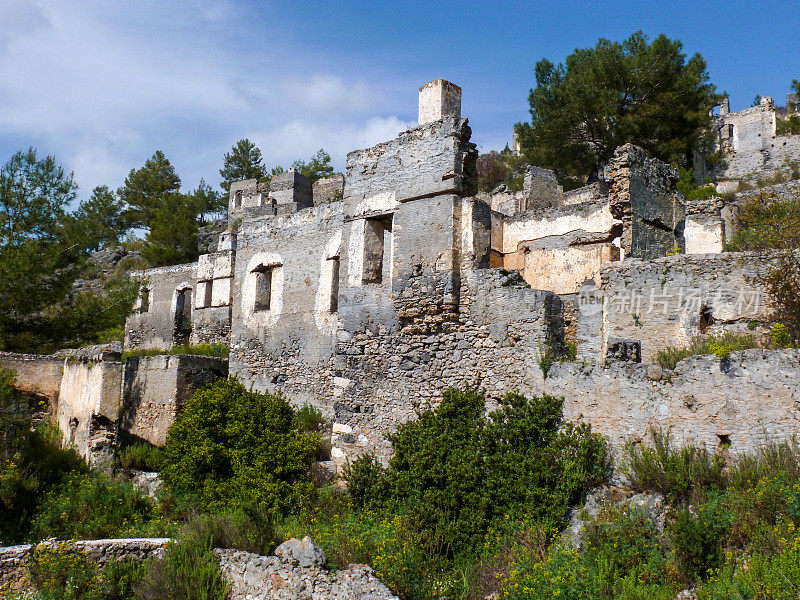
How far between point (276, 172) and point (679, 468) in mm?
30815

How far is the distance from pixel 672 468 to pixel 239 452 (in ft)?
22.7

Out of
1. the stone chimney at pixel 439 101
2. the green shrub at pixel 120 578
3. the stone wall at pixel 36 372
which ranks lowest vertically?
the green shrub at pixel 120 578

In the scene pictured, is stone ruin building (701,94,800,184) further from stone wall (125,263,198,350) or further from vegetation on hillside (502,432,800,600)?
vegetation on hillside (502,432,800,600)

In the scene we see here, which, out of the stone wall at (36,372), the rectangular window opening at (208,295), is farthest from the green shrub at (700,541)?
the rectangular window opening at (208,295)

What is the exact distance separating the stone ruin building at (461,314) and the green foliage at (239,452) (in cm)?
83

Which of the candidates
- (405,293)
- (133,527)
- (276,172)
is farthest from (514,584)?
(276,172)

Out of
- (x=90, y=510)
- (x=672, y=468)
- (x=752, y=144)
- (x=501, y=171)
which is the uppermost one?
(x=752, y=144)

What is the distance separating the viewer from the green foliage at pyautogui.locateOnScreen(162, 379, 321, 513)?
10609 millimetres

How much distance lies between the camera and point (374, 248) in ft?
38.3

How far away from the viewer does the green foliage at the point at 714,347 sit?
8102 mm

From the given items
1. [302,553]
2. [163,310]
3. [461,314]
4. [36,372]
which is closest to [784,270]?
[461,314]

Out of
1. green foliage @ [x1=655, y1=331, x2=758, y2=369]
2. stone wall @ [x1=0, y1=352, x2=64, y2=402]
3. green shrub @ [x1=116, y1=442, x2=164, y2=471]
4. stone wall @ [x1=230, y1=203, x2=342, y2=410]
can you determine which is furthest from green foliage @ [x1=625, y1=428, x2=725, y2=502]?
stone wall @ [x1=0, y1=352, x2=64, y2=402]

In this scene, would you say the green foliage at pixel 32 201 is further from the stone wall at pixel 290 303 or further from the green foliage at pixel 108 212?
the green foliage at pixel 108 212

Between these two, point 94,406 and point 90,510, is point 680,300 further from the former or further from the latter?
point 94,406
